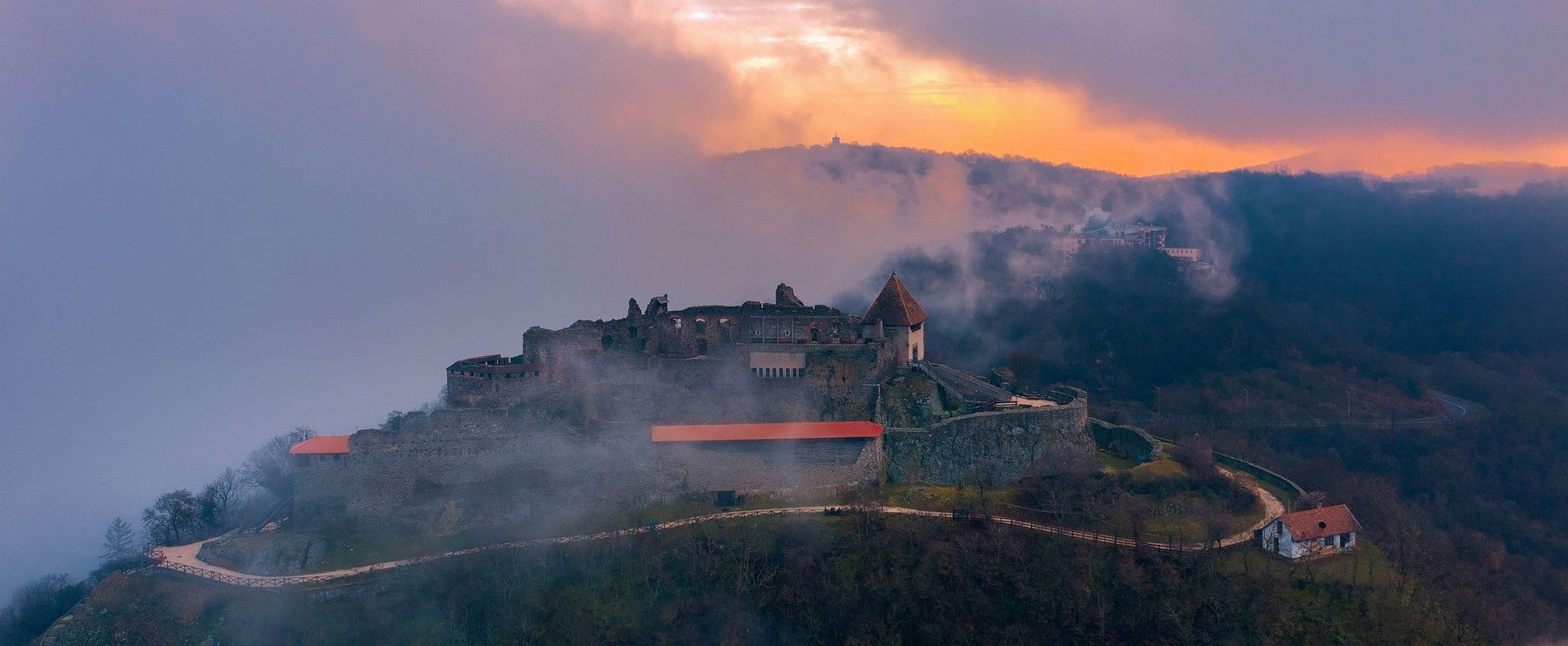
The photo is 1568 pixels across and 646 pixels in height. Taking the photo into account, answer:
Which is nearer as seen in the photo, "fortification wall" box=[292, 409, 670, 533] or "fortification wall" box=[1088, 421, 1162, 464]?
"fortification wall" box=[292, 409, 670, 533]

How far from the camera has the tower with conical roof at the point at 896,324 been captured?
33781mm

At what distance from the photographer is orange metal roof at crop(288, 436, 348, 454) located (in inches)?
1133

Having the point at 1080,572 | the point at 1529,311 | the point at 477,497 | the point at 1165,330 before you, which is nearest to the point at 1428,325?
the point at 1529,311

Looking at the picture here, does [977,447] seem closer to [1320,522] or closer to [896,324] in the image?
[896,324]

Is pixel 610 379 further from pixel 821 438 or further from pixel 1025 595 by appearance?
pixel 1025 595

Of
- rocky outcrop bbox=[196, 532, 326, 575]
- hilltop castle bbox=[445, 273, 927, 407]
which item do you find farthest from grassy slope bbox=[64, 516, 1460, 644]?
hilltop castle bbox=[445, 273, 927, 407]

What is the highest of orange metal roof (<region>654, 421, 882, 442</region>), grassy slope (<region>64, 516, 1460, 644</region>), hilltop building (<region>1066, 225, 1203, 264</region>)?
hilltop building (<region>1066, 225, 1203, 264</region>)

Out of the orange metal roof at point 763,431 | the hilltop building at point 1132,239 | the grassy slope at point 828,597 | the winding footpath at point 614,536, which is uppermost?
the hilltop building at point 1132,239

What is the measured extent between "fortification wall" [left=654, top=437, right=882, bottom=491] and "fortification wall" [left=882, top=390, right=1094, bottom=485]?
60.8 inches

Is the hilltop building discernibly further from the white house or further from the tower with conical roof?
the white house

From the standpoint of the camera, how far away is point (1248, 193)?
251 ft

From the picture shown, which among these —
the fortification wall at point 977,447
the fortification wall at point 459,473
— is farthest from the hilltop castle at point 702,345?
the fortification wall at point 977,447

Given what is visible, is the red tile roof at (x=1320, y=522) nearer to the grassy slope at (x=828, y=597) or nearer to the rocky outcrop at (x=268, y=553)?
the grassy slope at (x=828, y=597)

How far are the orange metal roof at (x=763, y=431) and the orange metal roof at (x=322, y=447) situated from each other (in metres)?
9.59
